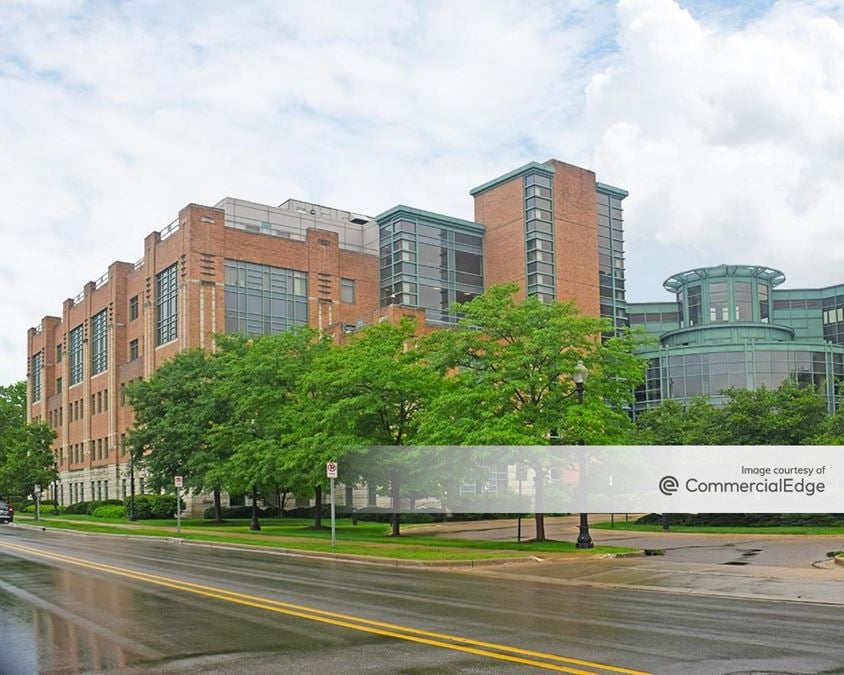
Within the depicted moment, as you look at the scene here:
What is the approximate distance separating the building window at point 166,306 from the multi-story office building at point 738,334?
3381 cm

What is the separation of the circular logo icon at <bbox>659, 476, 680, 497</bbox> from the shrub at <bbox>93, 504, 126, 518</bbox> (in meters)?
37.2

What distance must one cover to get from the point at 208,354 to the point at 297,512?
1194 cm

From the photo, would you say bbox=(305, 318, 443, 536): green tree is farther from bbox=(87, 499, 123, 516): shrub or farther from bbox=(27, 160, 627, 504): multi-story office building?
bbox=(87, 499, 123, 516): shrub

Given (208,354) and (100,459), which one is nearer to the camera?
(208,354)

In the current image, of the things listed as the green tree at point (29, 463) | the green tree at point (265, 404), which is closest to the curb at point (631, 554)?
the green tree at point (265, 404)

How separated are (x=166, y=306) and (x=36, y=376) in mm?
40582

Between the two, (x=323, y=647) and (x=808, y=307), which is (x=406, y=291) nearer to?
(x=808, y=307)

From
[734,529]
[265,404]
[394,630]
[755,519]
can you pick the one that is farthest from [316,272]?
[394,630]

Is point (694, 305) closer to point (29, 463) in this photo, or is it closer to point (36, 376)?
point (29, 463)

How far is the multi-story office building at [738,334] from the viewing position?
7375 cm

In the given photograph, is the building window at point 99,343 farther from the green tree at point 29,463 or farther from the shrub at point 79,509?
the shrub at point 79,509

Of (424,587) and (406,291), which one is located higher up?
(406,291)

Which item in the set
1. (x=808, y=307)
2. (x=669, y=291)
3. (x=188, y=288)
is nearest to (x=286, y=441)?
(x=188, y=288)

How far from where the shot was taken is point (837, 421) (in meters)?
40.1
